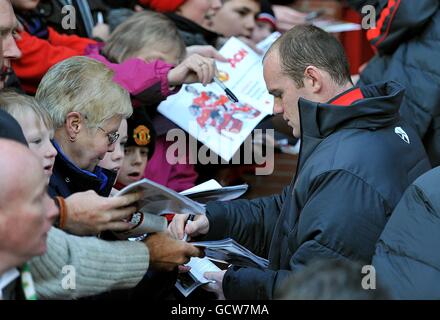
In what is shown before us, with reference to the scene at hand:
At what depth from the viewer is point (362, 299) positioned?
2365mm

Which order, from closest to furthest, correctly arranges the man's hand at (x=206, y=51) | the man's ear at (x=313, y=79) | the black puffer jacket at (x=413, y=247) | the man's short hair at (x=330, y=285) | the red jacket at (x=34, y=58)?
the man's short hair at (x=330, y=285) < the black puffer jacket at (x=413, y=247) < the man's ear at (x=313, y=79) < the red jacket at (x=34, y=58) < the man's hand at (x=206, y=51)

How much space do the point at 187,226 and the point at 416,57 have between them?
2.08 meters

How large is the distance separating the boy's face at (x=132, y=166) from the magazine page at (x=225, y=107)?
0.33m

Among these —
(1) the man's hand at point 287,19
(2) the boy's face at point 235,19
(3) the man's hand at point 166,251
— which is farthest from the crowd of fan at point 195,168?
(1) the man's hand at point 287,19

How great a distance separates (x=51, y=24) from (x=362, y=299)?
340 centimetres

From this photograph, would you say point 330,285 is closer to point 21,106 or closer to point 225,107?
point 21,106

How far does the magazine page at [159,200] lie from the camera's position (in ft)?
9.32

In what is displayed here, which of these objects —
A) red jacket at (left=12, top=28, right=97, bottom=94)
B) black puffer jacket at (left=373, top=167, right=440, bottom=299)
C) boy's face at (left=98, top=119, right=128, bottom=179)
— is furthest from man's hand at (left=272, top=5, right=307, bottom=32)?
black puffer jacket at (left=373, top=167, right=440, bottom=299)

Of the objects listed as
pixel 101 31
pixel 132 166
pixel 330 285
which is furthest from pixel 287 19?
pixel 330 285

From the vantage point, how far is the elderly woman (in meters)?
3.64

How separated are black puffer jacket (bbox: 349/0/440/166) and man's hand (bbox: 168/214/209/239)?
5.83ft

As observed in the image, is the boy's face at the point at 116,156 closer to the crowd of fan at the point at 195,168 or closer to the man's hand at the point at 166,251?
the crowd of fan at the point at 195,168

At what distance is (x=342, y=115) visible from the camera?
11.4 ft

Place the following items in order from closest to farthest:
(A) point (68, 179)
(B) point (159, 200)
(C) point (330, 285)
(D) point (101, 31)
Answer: (C) point (330, 285)
(B) point (159, 200)
(A) point (68, 179)
(D) point (101, 31)
